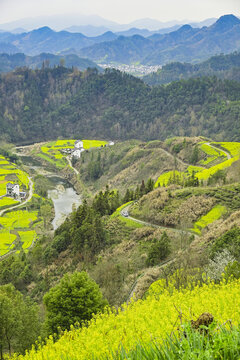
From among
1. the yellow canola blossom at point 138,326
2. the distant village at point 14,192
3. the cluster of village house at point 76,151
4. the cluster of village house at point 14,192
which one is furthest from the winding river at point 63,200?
the yellow canola blossom at point 138,326

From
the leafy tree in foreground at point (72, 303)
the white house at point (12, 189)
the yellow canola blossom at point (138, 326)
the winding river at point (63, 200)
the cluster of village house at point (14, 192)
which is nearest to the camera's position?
the yellow canola blossom at point (138, 326)

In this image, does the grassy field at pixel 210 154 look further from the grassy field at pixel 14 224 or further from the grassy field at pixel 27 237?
the grassy field at pixel 27 237

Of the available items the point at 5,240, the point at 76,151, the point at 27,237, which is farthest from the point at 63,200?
the point at 76,151

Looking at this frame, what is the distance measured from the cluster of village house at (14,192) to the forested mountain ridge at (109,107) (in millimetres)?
74378

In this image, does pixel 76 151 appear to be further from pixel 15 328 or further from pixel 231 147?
pixel 15 328

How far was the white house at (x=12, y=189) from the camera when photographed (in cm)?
7819

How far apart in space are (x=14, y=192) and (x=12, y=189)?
0.82 m

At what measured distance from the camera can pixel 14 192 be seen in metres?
78.2

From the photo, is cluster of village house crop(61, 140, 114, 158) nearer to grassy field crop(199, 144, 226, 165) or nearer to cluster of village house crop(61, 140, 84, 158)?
cluster of village house crop(61, 140, 84, 158)

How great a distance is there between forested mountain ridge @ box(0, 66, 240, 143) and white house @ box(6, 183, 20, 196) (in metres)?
74.7

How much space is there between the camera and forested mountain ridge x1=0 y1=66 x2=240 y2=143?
472 feet

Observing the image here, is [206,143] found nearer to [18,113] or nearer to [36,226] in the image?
[36,226]

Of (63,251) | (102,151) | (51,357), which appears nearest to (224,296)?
(51,357)

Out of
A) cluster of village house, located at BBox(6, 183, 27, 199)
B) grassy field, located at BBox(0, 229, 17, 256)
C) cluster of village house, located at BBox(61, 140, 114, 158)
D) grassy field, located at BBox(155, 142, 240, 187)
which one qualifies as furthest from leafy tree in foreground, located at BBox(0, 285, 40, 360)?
cluster of village house, located at BBox(61, 140, 114, 158)
